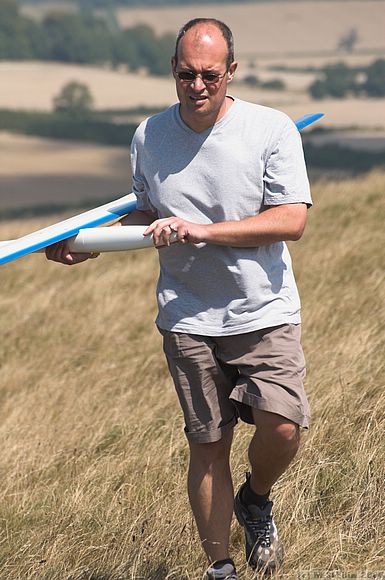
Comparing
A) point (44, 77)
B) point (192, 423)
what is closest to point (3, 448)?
point (192, 423)

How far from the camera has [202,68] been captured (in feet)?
10.6

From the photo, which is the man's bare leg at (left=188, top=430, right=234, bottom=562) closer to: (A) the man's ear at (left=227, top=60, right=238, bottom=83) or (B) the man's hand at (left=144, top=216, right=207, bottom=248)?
(B) the man's hand at (left=144, top=216, right=207, bottom=248)

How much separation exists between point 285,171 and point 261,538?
1.28 meters

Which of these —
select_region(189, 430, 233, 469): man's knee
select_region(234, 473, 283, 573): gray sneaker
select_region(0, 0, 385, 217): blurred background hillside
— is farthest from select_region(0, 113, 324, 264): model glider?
select_region(0, 0, 385, 217): blurred background hillside

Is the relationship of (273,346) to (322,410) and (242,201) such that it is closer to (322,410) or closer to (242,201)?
(242,201)

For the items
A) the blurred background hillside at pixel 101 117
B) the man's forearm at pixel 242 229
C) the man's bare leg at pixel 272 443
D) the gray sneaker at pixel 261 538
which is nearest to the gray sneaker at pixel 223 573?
the gray sneaker at pixel 261 538

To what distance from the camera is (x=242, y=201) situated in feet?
10.8

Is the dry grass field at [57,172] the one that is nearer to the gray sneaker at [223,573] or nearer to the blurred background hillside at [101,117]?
the blurred background hillside at [101,117]

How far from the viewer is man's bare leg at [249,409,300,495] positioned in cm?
341

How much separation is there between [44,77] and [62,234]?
160 m

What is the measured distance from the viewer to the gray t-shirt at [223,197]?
3268mm

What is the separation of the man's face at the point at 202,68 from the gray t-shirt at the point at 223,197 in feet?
0.23

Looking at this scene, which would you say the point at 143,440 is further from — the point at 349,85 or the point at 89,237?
the point at 349,85

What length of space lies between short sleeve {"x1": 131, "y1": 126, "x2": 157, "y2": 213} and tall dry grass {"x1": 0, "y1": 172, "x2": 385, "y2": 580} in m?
1.24
